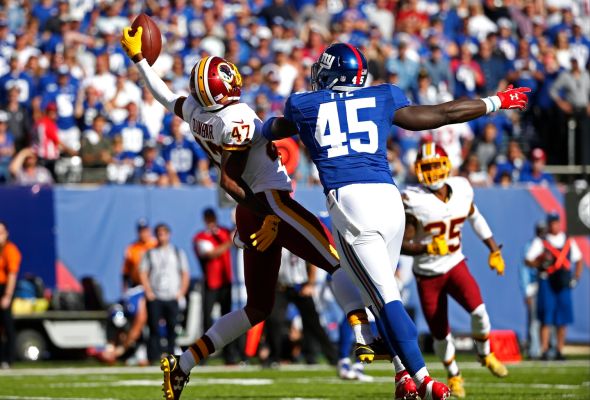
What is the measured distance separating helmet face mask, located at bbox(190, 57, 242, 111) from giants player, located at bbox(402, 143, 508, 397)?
233 centimetres

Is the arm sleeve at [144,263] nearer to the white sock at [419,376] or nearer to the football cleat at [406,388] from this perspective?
the football cleat at [406,388]

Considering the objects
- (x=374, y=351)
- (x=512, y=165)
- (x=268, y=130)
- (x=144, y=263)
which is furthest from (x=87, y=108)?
(x=374, y=351)

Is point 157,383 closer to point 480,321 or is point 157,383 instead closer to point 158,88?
point 480,321

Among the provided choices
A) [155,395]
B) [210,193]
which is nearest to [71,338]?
[210,193]

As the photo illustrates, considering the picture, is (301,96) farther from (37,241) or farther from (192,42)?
(192,42)

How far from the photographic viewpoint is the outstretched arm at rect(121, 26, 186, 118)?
332 inches

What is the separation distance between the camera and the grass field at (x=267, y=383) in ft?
32.0

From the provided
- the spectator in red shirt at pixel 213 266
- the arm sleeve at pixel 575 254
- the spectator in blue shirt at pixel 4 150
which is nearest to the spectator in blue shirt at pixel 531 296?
the arm sleeve at pixel 575 254

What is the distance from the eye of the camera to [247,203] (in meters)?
8.00

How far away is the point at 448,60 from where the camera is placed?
20.1 meters

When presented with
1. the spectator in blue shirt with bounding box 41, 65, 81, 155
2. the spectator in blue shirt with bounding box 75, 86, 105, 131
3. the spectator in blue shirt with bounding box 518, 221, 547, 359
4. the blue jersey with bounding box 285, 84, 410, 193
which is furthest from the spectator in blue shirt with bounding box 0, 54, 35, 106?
the blue jersey with bounding box 285, 84, 410, 193

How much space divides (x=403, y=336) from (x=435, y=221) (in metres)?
3.00

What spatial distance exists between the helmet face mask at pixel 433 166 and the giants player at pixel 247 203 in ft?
7.08

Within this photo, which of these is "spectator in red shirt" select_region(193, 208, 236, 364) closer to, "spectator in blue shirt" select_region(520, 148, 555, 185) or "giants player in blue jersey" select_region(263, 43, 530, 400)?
"spectator in blue shirt" select_region(520, 148, 555, 185)
